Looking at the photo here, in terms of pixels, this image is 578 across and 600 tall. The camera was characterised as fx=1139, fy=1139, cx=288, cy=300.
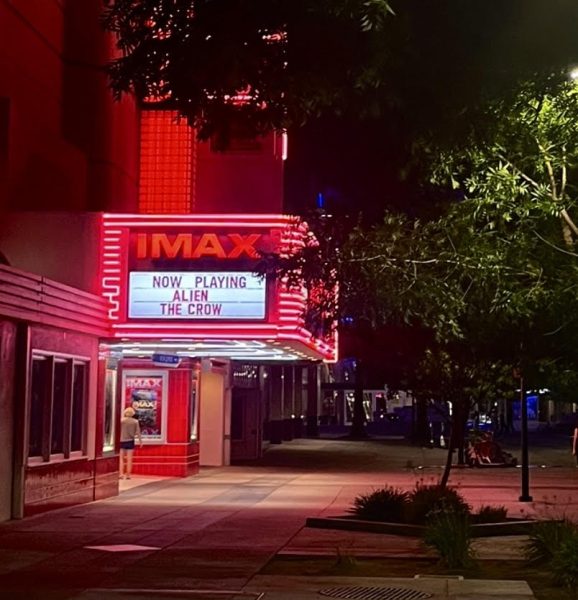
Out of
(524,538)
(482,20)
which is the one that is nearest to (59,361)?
(524,538)

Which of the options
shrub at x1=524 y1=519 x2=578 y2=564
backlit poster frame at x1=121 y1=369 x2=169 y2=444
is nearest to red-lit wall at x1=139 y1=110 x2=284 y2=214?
backlit poster frame at x1=121 y1=369 x2=169 y2=444

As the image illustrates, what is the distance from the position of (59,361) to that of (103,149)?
17.1 ft

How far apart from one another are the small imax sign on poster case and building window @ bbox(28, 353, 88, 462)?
16.9 feet

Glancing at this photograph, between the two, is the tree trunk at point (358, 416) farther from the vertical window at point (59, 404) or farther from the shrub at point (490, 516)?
the shrub at point (490, 516)

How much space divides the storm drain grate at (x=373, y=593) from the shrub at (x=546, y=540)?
1.83 m

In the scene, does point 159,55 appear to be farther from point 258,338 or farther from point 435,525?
point 258,338

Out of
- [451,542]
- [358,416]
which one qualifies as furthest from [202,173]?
[358,416]

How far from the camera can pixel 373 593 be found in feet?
36.9

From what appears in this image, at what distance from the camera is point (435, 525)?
13.4m

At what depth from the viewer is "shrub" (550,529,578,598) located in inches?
439

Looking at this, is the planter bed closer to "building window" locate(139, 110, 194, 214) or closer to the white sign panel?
the white sign panel

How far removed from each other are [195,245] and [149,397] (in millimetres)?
8505

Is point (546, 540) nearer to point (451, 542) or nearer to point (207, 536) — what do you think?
point (451, 542)

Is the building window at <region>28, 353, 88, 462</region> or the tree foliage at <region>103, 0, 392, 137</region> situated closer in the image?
the tree foliage at <region>103, 0, 392, 137</region>
